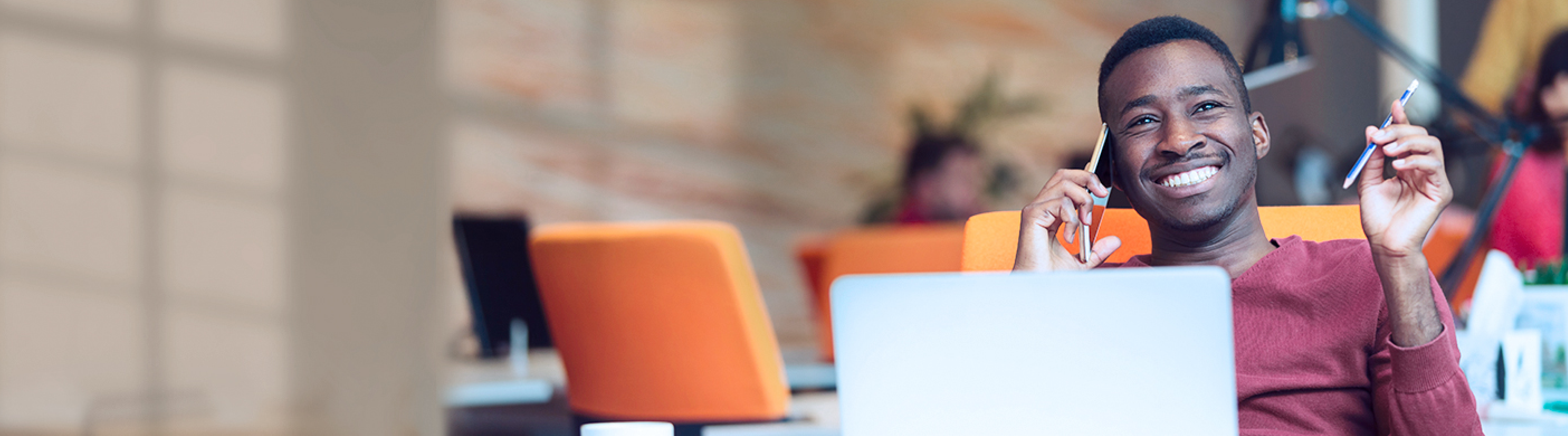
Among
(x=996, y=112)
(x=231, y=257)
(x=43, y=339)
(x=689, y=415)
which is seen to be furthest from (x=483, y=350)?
(x=996, y=112)

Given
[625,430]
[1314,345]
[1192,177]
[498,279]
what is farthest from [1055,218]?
[498,279]

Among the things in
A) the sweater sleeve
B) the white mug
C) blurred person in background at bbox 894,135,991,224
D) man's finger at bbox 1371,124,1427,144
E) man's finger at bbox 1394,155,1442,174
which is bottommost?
the white mug

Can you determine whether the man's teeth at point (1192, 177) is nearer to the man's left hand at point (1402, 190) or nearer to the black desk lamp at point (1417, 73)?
the man's left hand at point (1402, 190)

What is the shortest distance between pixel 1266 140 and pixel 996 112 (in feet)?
17.9

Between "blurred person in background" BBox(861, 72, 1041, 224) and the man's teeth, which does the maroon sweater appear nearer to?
the man's teeth

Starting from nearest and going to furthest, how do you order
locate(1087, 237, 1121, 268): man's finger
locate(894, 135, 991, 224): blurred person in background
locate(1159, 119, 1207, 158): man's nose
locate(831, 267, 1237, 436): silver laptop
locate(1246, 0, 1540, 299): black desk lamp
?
locate(831, 267, 1237, 436): silver laptop
locate(1159, 119, 1207, 158): man's nose
locate(1087, 237, 1121, 268): man's finger
locate(1246, 0, 1540, 299): black desk lamp
locate(894, 135, 991, 224): blurred person in background

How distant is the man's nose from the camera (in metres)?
1.15

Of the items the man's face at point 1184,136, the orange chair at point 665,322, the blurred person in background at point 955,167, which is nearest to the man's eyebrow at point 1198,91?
the man's face at point 1184,136

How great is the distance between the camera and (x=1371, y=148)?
3.56 ft

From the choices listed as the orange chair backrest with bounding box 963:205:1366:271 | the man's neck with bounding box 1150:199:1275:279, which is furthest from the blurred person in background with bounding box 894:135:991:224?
the man's neck with bounding box 1150:199:1275:279

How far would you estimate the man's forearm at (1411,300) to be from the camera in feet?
3.43

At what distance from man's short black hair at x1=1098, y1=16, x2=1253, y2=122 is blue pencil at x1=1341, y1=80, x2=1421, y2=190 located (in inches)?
4.9

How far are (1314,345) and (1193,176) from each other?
0.19 metres

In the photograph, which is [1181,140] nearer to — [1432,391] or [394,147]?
[1432,391]
